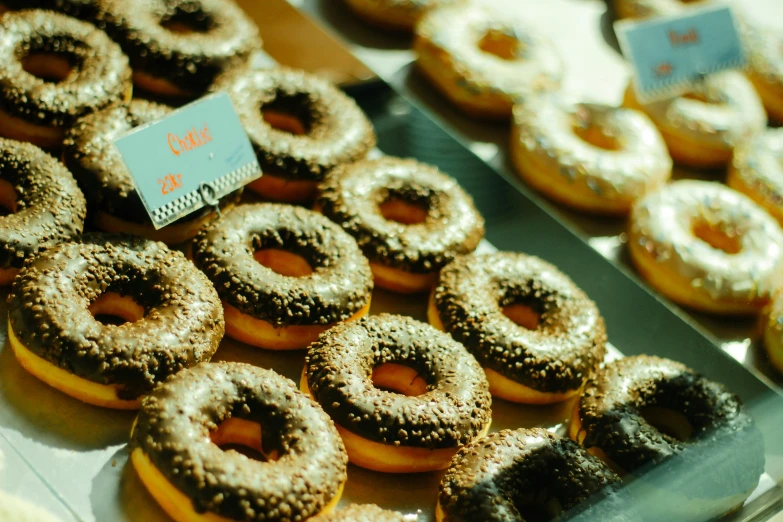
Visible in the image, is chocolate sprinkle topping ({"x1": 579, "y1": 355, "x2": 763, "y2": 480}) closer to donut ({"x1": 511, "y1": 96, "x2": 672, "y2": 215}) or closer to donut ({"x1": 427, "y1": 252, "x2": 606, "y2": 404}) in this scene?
donut ({"x1": 427, "y1": 252, "x2": 606, "y2": 404})

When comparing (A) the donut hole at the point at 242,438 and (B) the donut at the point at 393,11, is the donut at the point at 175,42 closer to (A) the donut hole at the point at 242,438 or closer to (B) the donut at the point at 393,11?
(B) the donut at the point at 393,11

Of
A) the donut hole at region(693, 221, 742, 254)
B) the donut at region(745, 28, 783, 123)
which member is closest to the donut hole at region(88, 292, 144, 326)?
the donut hole at region(693, 221, 742, 254)

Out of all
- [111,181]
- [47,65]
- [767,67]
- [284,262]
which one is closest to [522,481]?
[284,262]

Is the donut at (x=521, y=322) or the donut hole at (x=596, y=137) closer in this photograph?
the donut at (x=521, y=322)

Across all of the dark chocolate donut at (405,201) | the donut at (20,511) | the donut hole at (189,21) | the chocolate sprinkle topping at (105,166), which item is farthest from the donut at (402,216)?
the donut at (20,511)

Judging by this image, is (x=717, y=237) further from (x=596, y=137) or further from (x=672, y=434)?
(x=672, y=434)

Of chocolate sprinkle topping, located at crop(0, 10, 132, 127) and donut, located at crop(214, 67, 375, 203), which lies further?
donut, located at crop(214, 67, 375, 203)
